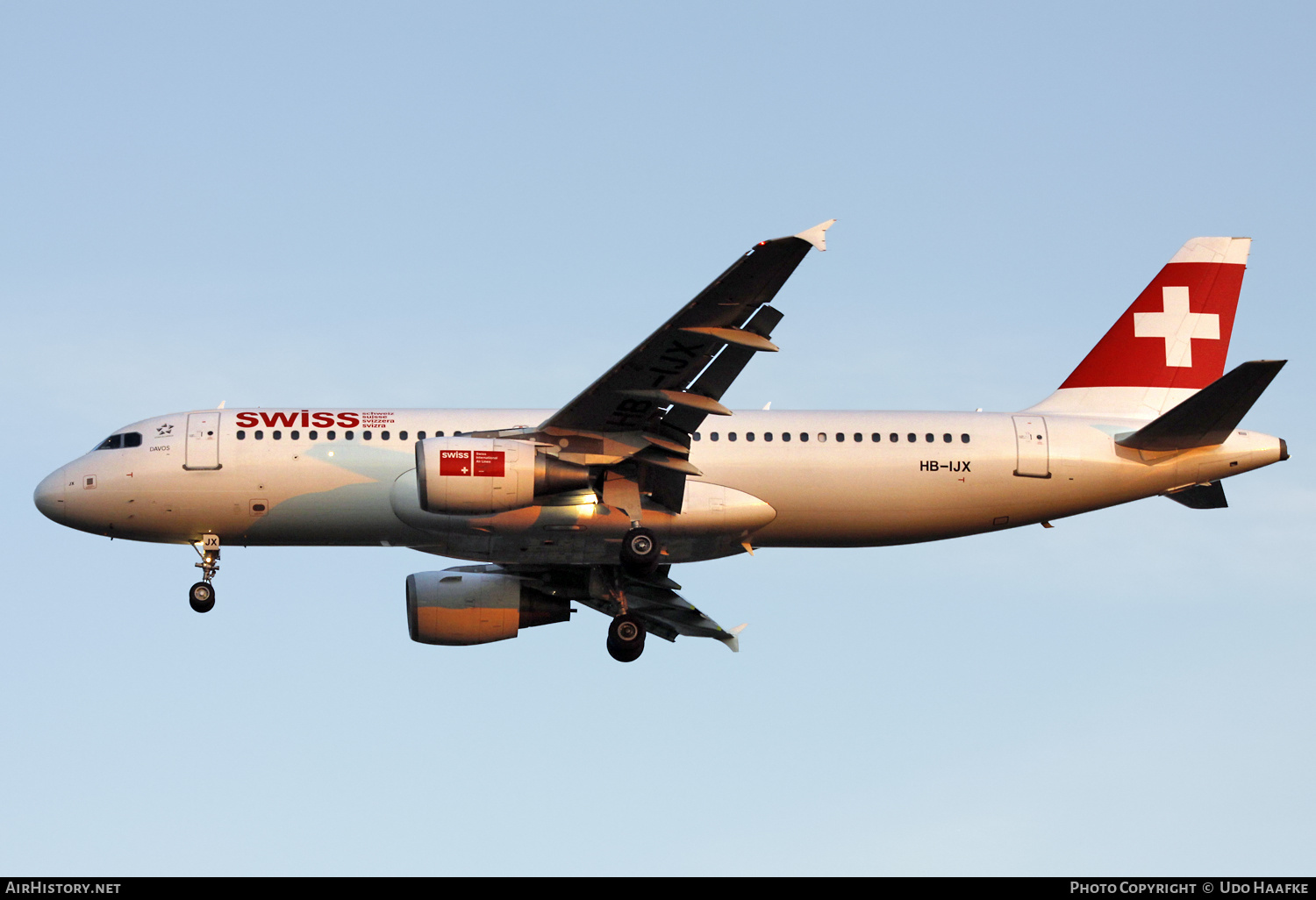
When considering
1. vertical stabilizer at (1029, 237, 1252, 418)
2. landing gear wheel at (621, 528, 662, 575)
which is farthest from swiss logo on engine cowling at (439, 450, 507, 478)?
vertical stabilizer at (1029, 237, 1252, 418)

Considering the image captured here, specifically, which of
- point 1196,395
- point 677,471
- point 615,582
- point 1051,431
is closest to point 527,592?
point 615,582

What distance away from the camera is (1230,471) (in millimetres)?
38000

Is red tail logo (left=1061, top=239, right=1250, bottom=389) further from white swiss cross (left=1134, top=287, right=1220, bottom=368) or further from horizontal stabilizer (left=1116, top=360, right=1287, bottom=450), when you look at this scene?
horizontal stabilizer (left=1116, top=360, right=1287, bottom=450)

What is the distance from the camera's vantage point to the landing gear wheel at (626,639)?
126ft

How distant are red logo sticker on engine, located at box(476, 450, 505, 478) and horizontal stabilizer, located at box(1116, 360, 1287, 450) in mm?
14757

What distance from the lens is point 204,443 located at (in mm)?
37250

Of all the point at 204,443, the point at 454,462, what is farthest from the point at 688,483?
the point at 204,443

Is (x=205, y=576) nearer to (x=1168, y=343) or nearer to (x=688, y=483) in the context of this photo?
(x=688, y=483)

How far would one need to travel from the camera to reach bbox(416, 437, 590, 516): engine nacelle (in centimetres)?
3412

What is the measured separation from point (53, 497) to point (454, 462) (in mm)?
10372
